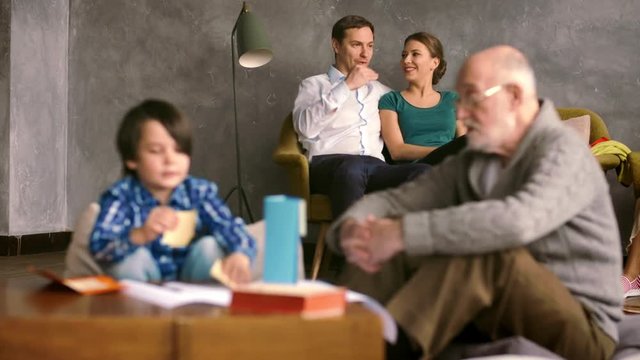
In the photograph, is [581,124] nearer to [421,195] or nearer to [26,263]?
[421,195]

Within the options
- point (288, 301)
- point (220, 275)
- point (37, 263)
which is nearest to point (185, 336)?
point (288, 301)

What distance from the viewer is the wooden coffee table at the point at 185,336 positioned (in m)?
1.26

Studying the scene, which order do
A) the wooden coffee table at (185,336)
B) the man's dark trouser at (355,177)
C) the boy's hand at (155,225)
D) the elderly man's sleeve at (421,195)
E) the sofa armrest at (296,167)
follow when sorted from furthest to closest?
the sofa armrest at (296,167) → the man's dark trouser at (355,177) → the elderly man's sleeve at (421,195) → the boy's hand at (155,225) → the wooden coffee table at (185,336)

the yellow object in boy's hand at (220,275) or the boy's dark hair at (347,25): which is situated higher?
the boy's dark hair at (347,25)

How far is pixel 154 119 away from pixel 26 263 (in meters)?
2.65

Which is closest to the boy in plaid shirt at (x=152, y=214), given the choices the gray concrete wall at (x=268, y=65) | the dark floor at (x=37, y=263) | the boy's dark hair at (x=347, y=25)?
the dark floor at (x=37, y=263)

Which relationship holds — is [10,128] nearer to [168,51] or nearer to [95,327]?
[168,51]

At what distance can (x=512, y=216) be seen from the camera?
1.66 meters

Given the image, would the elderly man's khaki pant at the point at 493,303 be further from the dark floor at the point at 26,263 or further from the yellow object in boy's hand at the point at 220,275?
the dark floor at the point at 26,263

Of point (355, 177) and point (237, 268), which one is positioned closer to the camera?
point (237, 268)

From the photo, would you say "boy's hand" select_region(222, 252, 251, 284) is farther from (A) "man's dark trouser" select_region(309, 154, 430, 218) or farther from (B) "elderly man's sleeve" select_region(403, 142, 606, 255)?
(A) "man's dark trouser" select_region(309, 154, 430, 218)

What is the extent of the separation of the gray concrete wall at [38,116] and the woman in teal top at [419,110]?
2.00 meters

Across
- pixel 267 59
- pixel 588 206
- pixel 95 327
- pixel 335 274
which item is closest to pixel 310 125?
pixel 267 59

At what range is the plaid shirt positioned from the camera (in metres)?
1.90
